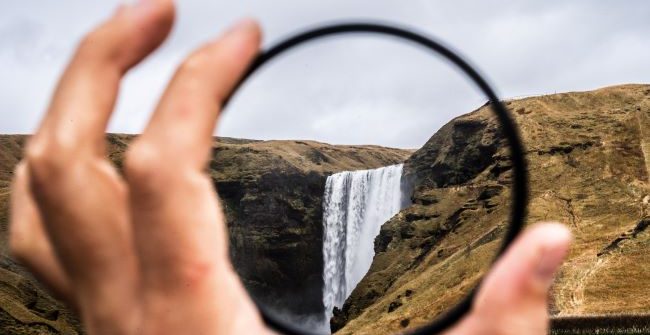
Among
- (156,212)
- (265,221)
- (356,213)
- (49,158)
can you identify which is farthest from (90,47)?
(356,213)

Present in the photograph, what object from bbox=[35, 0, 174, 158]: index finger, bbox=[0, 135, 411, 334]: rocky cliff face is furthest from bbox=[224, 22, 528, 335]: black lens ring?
bbox=[0, 135, 411, 334]: rocky cliff face

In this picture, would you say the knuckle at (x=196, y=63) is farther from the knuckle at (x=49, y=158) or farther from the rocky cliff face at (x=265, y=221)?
the rocky cliff face at (x=265, y=221)

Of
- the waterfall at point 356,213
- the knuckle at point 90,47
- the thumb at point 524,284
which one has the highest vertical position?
the knuckle at point 90,47

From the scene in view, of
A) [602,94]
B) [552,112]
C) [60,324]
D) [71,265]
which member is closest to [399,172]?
[552,112]

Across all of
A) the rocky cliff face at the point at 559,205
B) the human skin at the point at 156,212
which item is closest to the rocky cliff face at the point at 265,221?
the human skin at the point at 156,212

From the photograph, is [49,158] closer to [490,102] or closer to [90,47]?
[90,47]

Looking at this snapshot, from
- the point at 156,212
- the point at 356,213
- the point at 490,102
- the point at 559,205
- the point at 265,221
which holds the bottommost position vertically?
the point at 356,213

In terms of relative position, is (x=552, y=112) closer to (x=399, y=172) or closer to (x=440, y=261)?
(x=399, y=172)
